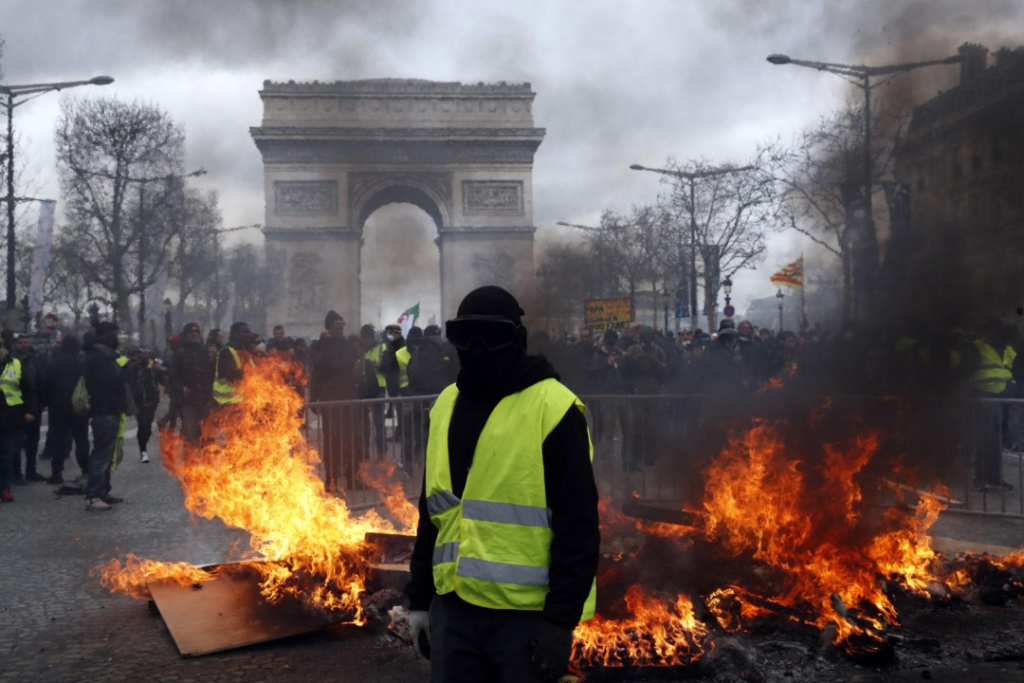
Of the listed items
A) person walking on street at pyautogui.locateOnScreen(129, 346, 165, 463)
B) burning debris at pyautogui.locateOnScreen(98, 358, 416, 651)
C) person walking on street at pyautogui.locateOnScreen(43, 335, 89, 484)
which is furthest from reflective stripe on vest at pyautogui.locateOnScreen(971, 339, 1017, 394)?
person walking on street at pyautogui.locateOnScreen(129, 346, 165, 463)

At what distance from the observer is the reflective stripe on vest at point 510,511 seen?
2.48m

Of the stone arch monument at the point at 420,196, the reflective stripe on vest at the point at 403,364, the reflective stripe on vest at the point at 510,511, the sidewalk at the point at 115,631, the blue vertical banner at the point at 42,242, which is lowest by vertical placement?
the sidewalk at the point at 115,631

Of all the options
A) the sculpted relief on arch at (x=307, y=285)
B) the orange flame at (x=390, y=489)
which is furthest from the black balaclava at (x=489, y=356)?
the sculpted relief on arch at (x=307, y=285)

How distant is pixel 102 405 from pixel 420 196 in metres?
35.1

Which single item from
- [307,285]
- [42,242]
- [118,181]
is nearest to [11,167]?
[42,242]

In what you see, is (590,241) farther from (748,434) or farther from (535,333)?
(748,434)

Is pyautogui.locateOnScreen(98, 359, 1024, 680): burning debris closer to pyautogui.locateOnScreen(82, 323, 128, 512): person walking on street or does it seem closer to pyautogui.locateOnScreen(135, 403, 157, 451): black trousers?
pyautogui.locateOnScreen(82, 323, 128, 512): person walking on street

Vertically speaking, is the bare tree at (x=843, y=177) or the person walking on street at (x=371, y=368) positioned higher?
the bare tree at (x=843, y=177)

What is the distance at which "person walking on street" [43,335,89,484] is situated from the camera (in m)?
9.77

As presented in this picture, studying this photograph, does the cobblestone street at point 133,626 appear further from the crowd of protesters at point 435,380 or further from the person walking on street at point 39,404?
the person walking on street at point 39,404

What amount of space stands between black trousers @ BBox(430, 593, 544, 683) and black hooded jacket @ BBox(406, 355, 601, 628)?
0.38 feet

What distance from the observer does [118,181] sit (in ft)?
100

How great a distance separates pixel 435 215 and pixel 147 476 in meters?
33.6

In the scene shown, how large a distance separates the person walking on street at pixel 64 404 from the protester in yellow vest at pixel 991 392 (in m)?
8.36
